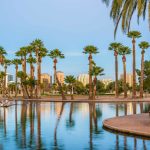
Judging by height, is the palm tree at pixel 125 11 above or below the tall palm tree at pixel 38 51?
below

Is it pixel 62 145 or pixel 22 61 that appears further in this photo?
pixel 22 61

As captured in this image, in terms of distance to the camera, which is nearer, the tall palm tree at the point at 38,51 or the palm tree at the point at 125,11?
the palm tree at the point at 125,11

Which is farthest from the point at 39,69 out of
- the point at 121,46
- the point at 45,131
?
the point at 45,131

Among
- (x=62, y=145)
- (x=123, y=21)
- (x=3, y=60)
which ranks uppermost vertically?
(x=3, y=60)

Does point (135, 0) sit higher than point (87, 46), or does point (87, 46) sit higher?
point (87, 46)

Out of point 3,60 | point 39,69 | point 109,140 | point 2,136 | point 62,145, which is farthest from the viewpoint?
point 3,60

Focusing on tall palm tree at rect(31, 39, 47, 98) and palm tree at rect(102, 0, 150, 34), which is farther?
tall palm tree at rect(31, 39, 47, 98)

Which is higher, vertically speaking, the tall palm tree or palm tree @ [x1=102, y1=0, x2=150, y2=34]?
the tall palm tree

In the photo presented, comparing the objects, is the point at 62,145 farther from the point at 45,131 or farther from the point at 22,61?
the point at 22,61

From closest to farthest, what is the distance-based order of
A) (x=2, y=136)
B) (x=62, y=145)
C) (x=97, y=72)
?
(x=62, y=145) → (x=2, y=136) → (x=97, y=72)

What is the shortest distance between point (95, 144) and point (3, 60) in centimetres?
9706

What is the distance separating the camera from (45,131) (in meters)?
20.9

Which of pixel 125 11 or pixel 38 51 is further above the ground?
pixel 38 51

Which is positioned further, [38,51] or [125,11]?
[38,51]
